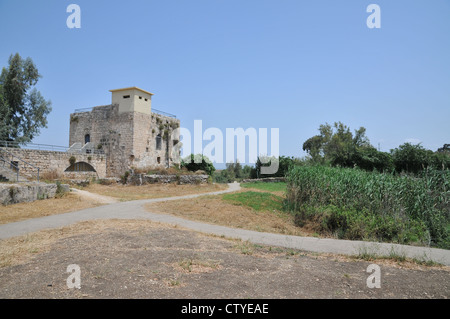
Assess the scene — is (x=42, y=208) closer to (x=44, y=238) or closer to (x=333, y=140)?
(x=44, y=238)

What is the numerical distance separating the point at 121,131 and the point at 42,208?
60.2 feet

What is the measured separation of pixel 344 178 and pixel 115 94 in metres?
24.5

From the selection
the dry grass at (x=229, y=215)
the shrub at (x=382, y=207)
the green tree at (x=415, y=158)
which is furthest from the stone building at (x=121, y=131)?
the green tree at (x=415, y=158)

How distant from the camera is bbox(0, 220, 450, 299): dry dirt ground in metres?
4.35

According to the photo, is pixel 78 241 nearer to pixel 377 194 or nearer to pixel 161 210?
pixel 161 210

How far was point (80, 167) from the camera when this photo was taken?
2647 cm

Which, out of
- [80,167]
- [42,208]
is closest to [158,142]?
[80,167]

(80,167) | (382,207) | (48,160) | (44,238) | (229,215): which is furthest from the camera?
(80,167)

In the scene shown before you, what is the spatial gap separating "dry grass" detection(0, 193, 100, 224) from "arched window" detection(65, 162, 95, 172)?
11827 millimetres

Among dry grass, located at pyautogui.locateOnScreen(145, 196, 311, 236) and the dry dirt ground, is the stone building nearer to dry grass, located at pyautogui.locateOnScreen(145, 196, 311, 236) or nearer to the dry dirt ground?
dry grass, located at pyautogui.locateOnScreen(145, 196, 311, 236)

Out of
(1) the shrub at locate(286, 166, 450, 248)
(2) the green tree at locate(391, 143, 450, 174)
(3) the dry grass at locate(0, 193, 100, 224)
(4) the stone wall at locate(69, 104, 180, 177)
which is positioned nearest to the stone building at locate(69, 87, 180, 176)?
(4) the stone wall at locate(69, 104, 180, 177)

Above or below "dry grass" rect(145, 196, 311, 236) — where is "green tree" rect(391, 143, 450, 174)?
above

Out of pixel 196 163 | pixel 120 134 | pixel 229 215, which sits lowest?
pixel 229 215

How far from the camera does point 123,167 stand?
94.7 feet
